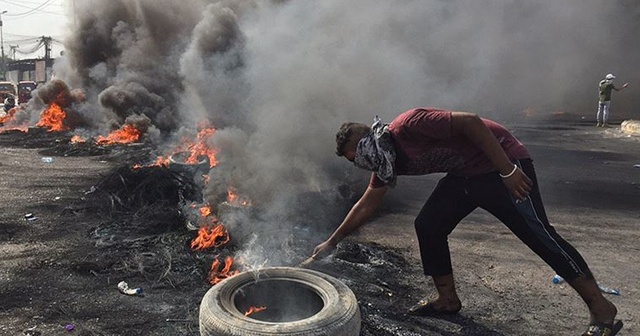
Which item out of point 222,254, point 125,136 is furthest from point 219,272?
point 125,136

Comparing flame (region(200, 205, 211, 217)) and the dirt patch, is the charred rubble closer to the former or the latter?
the dirt patch

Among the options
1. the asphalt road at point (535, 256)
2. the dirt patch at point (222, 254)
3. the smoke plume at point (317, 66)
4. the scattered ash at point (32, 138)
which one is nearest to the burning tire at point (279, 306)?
the dirt patch at point (222, 254)

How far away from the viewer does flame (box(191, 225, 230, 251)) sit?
179 inches

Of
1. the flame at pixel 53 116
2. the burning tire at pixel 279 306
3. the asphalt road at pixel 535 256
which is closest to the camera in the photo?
the burning tire at pixel 279 306

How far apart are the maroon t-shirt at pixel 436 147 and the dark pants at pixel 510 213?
0.36 ft

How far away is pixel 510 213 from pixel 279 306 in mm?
1687

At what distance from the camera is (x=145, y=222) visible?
211 inches

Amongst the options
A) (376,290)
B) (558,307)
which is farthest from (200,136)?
(558,307)

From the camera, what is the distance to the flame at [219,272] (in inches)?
154

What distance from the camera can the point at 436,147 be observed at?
9.46 feet

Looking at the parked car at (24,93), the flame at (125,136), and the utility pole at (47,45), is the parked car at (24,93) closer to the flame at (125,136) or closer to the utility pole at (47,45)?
the flame at (125,136)

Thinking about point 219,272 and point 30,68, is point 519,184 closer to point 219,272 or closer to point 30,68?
point 219,272

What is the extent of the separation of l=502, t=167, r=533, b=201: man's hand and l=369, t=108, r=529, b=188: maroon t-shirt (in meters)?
0.18

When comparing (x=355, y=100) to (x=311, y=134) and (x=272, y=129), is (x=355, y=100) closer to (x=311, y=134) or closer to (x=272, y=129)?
(x=311, y=134)
